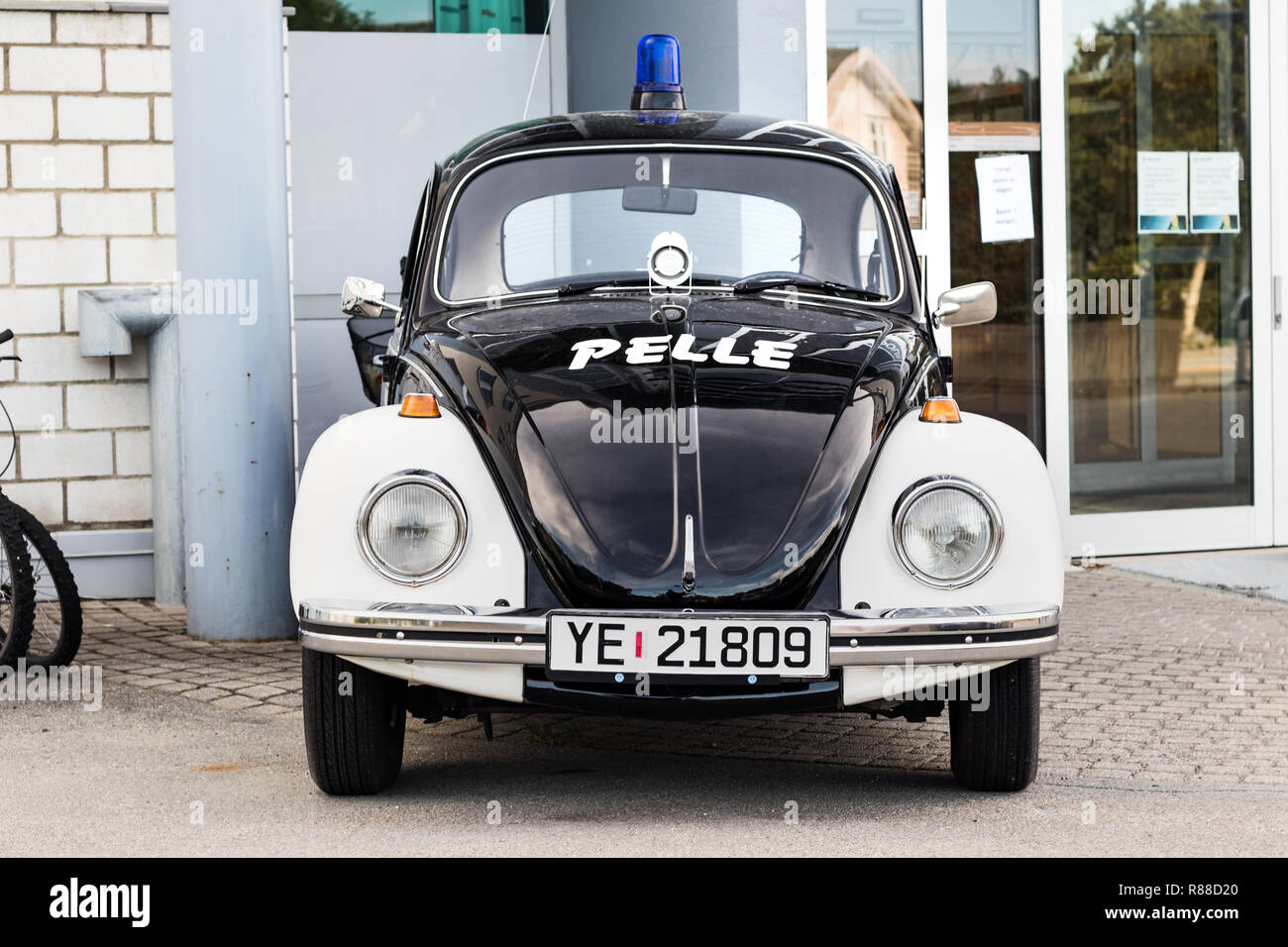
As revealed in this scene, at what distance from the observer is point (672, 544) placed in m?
3.85

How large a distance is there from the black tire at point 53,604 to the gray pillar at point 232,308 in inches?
26.6

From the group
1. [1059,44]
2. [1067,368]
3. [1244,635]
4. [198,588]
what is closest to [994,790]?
[1244,635]

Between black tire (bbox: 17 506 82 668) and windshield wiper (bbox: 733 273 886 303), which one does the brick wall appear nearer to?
black tire (bbox: 17 506 82 668)

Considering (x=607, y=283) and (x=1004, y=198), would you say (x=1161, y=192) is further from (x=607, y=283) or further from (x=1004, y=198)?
(x=607, y=283)

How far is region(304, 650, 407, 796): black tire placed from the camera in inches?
162

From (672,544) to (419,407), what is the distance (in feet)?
2.56

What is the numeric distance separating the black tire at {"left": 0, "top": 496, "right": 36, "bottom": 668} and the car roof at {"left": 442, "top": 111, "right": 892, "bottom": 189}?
209cm

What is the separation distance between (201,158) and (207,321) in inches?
25.4

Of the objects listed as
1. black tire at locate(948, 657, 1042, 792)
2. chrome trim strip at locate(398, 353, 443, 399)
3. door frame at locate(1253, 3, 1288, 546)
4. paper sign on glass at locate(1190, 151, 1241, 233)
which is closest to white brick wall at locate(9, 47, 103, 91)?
chrome trim strip at locate(398, 353, 443, 399)

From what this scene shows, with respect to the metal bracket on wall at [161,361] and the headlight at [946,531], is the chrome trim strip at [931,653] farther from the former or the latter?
the metal bracket on wall at [161,361]

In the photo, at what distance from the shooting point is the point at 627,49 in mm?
8508

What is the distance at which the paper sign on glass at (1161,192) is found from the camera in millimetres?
8820

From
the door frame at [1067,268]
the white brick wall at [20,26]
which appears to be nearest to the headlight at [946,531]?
the door frame at [1067,268]
